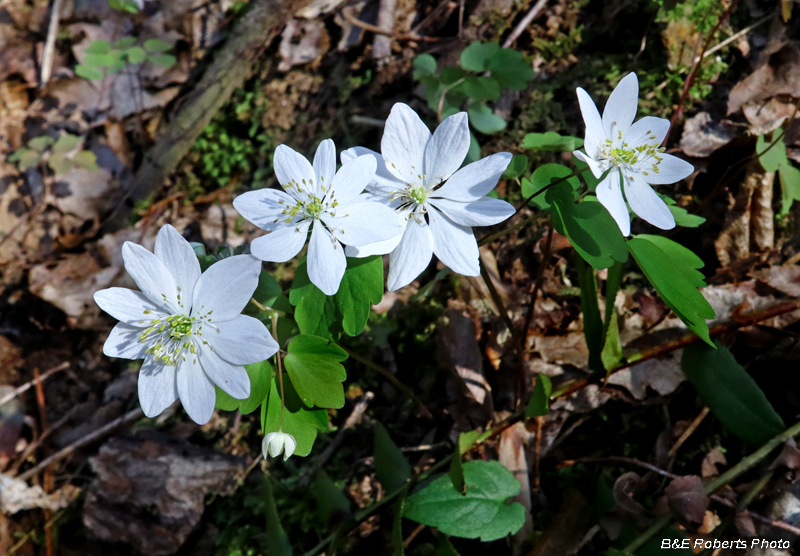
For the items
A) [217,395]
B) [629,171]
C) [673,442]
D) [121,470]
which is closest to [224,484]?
[121,470]

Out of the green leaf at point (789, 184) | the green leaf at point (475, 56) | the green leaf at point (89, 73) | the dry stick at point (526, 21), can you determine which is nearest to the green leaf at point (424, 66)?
the green leaf at point (475, 56)

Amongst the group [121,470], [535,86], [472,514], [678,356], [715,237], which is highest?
[535,86]

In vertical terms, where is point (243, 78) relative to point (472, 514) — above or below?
above

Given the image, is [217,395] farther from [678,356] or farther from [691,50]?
[691,50]

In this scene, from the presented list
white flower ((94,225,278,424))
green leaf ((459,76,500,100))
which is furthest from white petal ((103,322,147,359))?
green leaf ((459,76,500,100))

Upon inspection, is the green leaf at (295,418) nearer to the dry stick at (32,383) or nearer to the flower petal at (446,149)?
the flower petal at (446,149)
